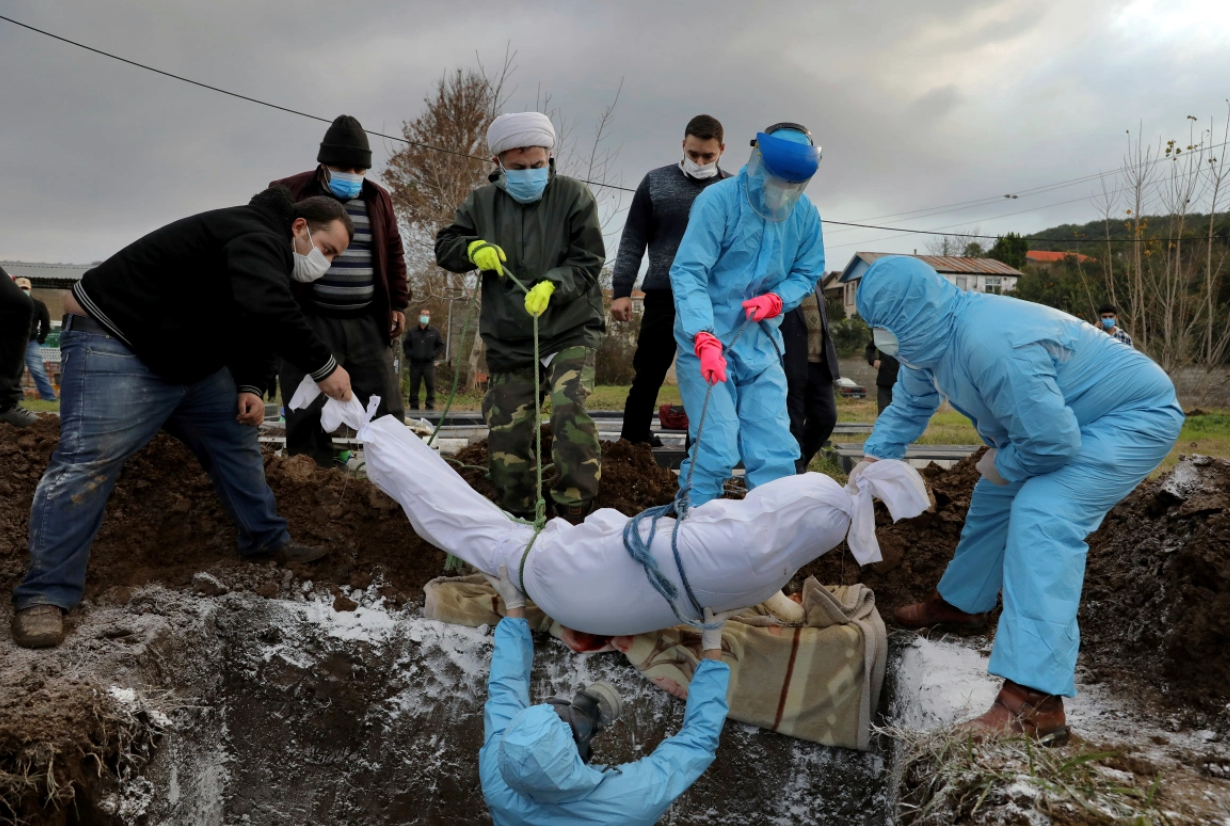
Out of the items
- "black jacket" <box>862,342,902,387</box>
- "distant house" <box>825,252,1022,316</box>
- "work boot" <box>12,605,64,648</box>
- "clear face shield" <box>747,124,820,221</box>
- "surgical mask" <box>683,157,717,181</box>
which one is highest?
"distant house" <box>825,252,1022,316</box>

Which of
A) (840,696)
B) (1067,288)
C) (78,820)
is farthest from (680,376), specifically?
(1067,288)

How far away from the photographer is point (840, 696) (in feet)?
10.3

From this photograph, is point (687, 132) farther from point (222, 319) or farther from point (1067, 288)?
point (1067, 288)

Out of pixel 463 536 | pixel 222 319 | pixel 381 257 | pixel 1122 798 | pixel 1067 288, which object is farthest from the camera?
pixel 1067 288

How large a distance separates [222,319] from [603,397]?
13.0m

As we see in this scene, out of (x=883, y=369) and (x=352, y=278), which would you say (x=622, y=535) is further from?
(x=883, y=369)

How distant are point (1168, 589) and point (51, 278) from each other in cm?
2253

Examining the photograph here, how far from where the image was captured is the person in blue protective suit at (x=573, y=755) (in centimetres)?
232

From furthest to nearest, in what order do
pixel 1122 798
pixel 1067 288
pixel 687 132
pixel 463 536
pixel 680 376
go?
pixel 1067 288, pixel 687 132, pixel 680 376, pixel 463 536, pixel 1122 798

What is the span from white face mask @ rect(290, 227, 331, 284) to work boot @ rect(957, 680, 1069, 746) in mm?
2836

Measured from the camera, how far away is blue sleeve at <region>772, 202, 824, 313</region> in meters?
3.77

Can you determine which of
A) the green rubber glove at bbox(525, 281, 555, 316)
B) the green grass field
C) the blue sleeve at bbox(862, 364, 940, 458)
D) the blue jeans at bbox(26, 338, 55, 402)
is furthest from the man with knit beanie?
the blue jeans at bbox(26, 338, 55, 402)

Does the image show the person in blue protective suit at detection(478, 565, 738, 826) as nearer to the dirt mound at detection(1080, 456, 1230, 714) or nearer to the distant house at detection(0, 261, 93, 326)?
the dirt mound at detection(1080, 456, 1230, 714)

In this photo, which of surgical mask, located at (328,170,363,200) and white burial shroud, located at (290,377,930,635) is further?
surgical mask, located at (328,170,363,200)
